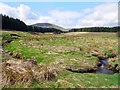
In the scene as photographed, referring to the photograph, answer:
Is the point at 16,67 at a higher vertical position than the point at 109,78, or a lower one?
higher

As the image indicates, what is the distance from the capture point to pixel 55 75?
75.6 ft

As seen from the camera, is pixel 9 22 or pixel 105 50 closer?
pixel 105 50

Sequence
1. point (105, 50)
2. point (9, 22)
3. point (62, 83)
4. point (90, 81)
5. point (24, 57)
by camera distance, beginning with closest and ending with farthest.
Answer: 1. point (62, 83)
2. point (90, 81)
3. point (24, 57)
4. point (105, 50)
5. point (9, 22)

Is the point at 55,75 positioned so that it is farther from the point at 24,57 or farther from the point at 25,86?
the point at 24,57

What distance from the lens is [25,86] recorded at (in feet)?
66.9

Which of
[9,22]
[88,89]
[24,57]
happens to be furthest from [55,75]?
[9,22]

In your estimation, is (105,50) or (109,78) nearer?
(109,78)

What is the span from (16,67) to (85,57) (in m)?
27.6

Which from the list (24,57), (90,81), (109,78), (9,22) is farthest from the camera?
(9,22)

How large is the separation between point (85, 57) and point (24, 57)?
11.4 metres

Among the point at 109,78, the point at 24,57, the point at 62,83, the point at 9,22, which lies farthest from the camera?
the point at 9,22

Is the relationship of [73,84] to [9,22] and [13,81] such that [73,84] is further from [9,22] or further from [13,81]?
[9,22]

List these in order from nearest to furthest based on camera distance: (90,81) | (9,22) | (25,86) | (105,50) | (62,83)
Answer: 1. (25,86)
2. (62,83)
3. (90,81)
4. (105,50)
5. (9,22)

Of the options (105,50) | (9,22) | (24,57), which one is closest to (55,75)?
(24,57)
